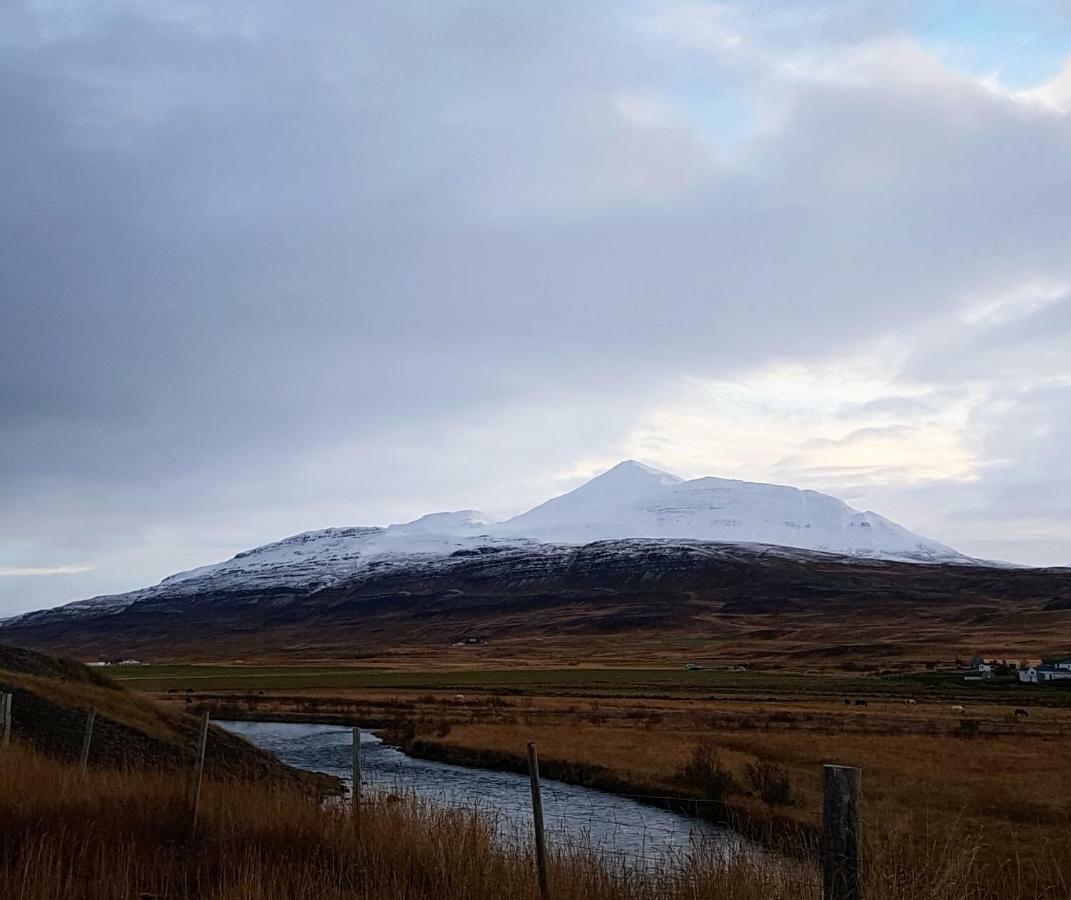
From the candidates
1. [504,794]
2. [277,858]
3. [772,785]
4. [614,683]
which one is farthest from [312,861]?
[614,683]

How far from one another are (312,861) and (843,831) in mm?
6104

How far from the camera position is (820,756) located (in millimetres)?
31938

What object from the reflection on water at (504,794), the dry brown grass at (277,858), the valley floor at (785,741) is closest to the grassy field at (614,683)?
the valley floor at (785,741)

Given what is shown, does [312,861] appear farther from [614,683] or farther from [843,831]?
[614,683]

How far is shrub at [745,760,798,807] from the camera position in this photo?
996 inches

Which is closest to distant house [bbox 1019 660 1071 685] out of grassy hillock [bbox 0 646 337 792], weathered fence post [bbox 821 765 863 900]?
grassy hillock [bbox 0 646 337 792]

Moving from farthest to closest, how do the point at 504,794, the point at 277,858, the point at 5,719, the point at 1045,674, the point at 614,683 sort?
1. the point at 614,683
2. the point at 1045,674
3. the point at 504,794
4. the point at 5,719
5. the point at 277,858

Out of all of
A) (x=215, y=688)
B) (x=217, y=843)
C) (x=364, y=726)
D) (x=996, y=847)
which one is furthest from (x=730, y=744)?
(x=215, y=688)

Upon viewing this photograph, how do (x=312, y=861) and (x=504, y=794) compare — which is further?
(x=504, y=794)

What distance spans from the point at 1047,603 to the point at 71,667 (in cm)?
17005

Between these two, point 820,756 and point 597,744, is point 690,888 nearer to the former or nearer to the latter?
point 820,756

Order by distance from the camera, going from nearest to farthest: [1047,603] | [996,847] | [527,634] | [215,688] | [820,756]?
[996,847] → [820,756] → [215,688] → [1047,603] → [527,634]

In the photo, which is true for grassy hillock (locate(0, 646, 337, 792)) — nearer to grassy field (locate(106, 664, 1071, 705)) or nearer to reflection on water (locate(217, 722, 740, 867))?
reflection on water (locate(217, 722, 740, 867))

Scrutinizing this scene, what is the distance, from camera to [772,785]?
85.2ft
